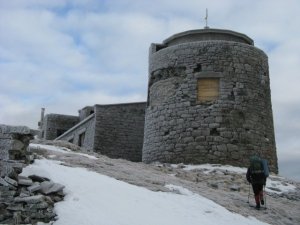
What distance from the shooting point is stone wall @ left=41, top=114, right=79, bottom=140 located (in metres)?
35.8

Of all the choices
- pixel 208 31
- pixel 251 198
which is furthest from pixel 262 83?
pixel 251 198

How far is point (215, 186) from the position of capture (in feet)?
47.0

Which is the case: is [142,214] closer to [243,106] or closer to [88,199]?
[88,199]

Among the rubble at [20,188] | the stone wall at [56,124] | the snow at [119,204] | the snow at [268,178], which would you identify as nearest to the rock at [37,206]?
the rubble at [20,188]

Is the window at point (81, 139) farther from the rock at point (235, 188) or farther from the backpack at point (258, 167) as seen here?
the backpack at point (258, 167)

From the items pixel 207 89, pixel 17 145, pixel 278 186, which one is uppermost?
pixel 207 89

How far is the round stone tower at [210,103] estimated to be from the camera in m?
18.3

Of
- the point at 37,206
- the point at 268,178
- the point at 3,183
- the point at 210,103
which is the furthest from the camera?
the point at 210,103

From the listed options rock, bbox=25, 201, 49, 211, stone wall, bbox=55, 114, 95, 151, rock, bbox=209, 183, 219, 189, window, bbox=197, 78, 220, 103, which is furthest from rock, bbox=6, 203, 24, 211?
stone wall, bbox=55, 114, 95, 151

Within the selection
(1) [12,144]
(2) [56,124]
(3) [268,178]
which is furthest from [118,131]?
(1) [12,144]

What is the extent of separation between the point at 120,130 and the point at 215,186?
12.2m

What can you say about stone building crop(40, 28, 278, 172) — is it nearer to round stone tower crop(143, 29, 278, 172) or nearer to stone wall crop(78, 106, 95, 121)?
round stone tower crop(143, 29, 278, 172)

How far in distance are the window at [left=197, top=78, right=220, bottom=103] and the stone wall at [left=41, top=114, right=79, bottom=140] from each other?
18288 millimetres

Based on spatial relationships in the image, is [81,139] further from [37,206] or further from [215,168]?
[37,206]
